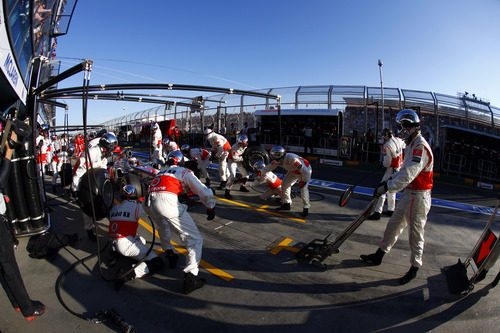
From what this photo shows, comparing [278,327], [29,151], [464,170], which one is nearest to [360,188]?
[464,170]

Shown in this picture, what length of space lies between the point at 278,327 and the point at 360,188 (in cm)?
718

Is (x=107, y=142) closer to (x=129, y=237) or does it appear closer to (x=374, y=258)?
(x=129, y=237)

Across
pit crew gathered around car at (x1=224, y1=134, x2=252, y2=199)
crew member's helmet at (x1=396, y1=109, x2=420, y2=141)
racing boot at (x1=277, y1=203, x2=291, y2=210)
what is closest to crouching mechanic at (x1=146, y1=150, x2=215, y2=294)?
crew member's helmet at (x1=396, y1=109, x2=420, y2=141)

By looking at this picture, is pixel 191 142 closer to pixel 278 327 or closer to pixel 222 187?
pixel 222 187

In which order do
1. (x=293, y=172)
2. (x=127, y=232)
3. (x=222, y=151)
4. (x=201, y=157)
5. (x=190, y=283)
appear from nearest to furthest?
(x=190, y=283) < (x=127, y=232) < (x=293, y=172) < (x=222, y=151) < (x=201, y=157)

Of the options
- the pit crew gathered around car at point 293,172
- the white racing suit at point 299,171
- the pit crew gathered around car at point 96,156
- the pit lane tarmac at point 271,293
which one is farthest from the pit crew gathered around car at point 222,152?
the pit lane tarmac at point 271,293

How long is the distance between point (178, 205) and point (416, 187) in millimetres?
3175

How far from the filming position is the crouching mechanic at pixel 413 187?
324cm

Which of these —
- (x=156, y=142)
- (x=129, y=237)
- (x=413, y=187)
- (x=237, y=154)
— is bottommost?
(x=129, y=237)

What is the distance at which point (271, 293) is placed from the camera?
10.6ft

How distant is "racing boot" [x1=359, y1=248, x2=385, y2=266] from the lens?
388 cm

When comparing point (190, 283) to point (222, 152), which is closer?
point (190, 283)

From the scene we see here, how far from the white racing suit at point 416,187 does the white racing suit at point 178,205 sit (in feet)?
8.30

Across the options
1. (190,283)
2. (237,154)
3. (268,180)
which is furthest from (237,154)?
(190,283)
